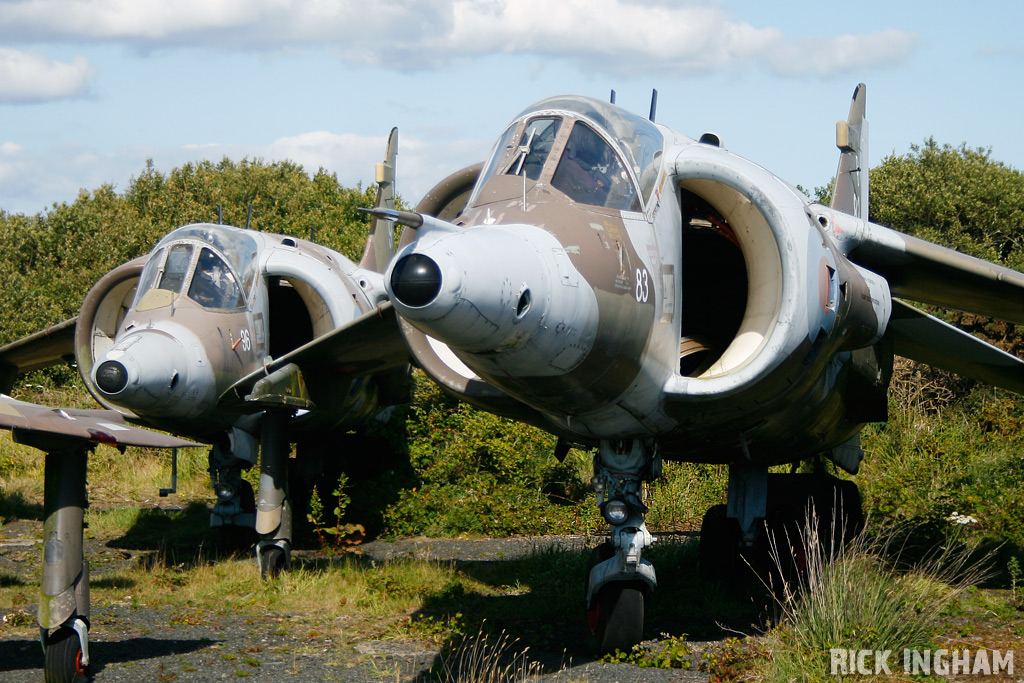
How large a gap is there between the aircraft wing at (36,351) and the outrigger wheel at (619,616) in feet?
27.5

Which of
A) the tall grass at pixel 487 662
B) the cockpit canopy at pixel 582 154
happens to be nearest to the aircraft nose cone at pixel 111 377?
the tall grass at pixel 487 662

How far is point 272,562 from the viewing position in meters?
10.4

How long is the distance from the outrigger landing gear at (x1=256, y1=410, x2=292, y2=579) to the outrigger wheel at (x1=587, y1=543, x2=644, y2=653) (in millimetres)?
4390

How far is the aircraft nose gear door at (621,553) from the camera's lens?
6.87 meters

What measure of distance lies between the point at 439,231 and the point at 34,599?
631 cm

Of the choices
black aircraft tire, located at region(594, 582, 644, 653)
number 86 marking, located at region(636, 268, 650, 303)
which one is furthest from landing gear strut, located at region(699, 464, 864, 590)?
number 86 marking, located at region(636, 268, 650, 303)

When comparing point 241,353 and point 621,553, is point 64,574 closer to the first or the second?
point 621,553

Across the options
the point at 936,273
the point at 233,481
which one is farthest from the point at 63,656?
the point at 936,273

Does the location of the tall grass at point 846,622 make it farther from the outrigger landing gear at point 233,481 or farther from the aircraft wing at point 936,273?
the outrigger landing gear at point 233,481

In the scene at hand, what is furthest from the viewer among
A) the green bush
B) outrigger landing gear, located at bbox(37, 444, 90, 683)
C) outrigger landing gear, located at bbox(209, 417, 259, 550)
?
the green bush

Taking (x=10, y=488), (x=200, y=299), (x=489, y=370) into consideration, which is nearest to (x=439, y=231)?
(x=489, y=370)

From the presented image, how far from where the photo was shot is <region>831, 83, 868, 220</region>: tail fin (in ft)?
34.4

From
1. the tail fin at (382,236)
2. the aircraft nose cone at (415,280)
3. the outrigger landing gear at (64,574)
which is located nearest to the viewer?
the aircraft nose cone at (415,280)

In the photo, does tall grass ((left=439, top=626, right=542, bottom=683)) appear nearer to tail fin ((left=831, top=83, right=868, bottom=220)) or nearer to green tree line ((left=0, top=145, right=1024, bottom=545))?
tail fin ((left=831, top=83, right=868, bottom=220))
